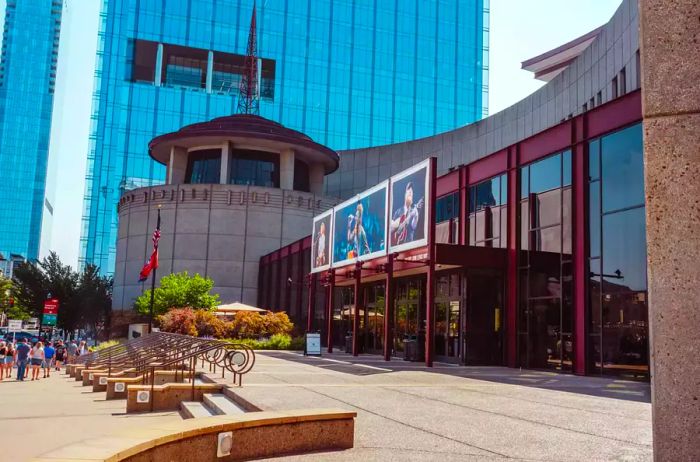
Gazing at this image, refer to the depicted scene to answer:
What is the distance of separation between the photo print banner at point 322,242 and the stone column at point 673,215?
30.5 meters

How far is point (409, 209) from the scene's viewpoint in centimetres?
2512

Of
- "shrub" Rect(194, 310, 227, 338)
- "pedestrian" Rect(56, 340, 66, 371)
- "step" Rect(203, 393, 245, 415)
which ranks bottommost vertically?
"pedestrian" Rect(56, 340, 66, 371)

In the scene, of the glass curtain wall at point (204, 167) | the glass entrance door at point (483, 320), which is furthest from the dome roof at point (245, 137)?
the glass entrance door at point (483, 320)

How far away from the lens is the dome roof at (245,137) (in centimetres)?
5838

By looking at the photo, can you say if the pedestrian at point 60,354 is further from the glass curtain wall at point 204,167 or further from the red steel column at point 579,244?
the red steel column at point 579,244

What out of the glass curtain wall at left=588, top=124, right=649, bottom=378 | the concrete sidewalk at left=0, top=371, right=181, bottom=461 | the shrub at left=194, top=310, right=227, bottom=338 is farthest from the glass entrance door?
the shrub at left=194, top=310, right=227, bottom=338

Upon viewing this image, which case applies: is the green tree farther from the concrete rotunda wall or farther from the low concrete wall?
the low concrete wall

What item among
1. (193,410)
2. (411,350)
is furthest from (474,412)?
(411,350)

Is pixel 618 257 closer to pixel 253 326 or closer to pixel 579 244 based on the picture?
pixel 579 244

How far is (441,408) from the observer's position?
11.3m

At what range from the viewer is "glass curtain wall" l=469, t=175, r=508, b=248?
84.3 feet

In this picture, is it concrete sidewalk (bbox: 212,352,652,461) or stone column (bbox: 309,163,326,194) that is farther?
stone column (bbox: 309,163,326,194)

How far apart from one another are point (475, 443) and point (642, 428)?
9.09ft

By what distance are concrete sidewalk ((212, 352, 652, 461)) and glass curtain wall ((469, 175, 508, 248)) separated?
8.11 metres
